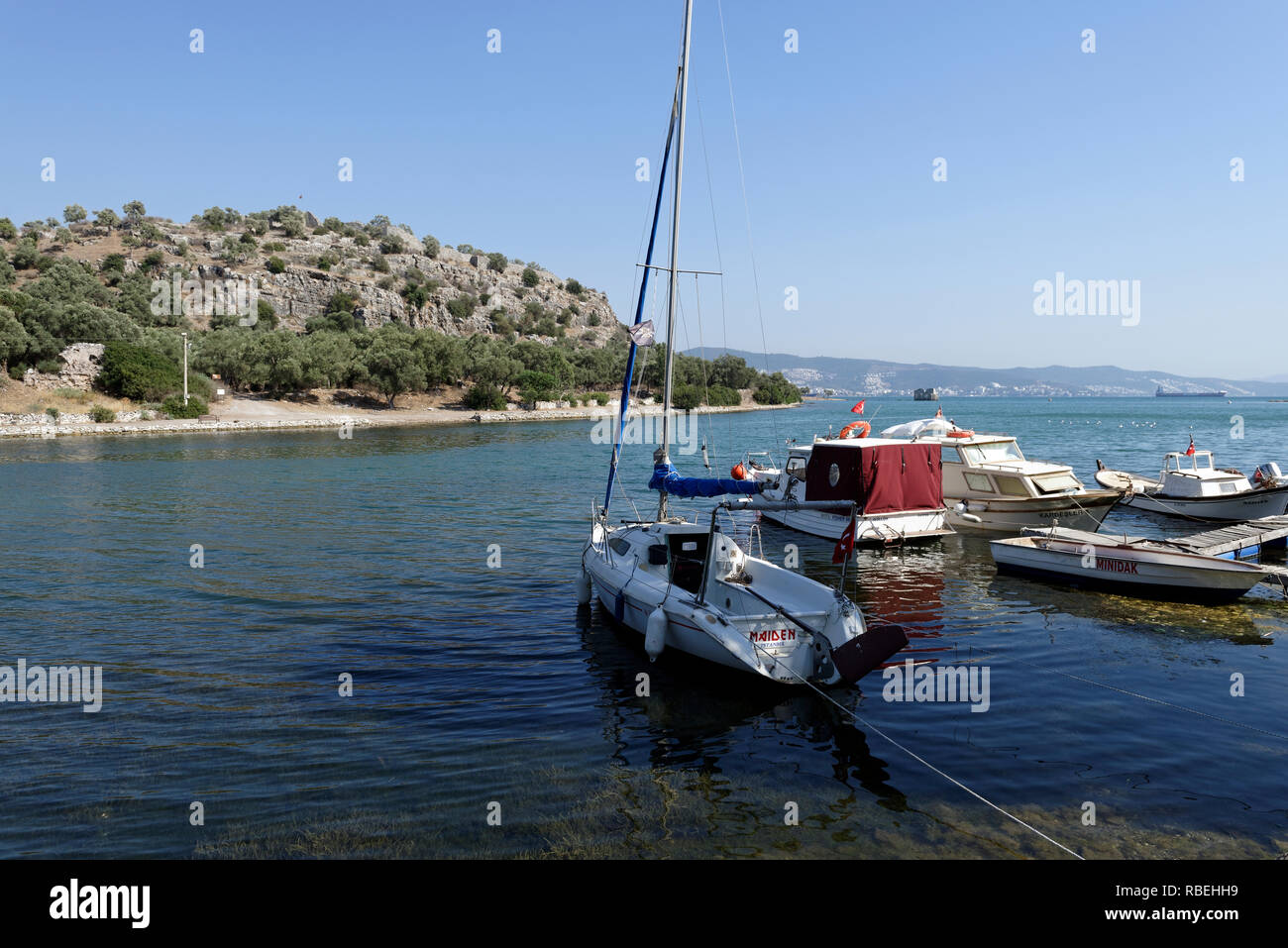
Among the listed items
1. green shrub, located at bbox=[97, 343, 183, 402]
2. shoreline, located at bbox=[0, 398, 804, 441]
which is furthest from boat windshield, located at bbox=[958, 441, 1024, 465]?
green shrub, located at bbox=[97, 343, 183, 402]

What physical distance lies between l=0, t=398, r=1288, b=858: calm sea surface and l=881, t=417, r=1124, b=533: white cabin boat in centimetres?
394

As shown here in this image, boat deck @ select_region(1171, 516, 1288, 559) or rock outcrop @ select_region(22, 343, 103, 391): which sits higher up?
rock outcrop @ select_region(22, 343, 103, 391)

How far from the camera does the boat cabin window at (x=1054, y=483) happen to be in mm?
28875

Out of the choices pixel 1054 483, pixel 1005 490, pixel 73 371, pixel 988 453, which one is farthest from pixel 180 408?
pixel 1054 483

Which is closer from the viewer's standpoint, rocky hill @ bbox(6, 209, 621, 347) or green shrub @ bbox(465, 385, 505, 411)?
green shrub @ bbox(465, 385, 505, 411)

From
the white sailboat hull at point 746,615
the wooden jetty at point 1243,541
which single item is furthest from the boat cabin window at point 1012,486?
the white sailboat hull at point 746,615

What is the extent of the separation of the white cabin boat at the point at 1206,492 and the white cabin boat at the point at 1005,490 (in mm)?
3717

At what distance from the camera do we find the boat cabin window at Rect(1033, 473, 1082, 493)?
2888cm

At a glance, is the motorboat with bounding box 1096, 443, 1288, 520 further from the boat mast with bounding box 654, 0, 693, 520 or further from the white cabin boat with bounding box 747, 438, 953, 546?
the boat mast with bounding box 654, 0, 693, 520

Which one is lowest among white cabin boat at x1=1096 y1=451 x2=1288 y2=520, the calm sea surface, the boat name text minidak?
the calm sea surface

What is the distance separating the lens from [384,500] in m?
38.8

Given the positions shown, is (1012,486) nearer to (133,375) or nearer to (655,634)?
(655,634)

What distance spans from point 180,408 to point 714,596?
285ft
